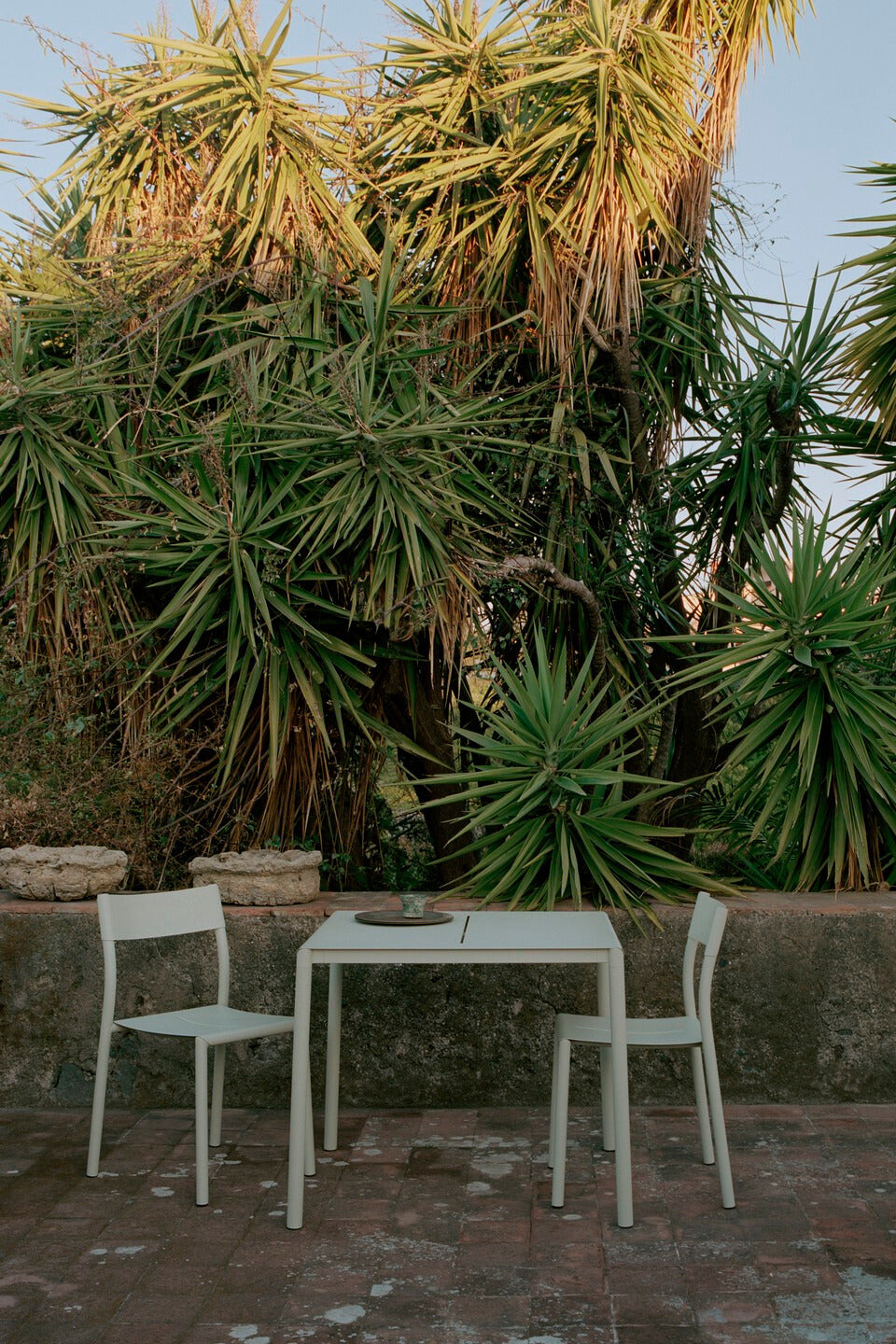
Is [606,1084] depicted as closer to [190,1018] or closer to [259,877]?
[190,1018]

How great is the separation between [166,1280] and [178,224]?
4.19 meters

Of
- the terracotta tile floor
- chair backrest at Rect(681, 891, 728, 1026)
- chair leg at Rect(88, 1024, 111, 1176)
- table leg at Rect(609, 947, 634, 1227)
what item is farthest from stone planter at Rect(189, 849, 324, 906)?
table leg at Rect(609, 947, 634, 1227)

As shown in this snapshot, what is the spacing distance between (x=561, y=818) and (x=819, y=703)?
3.03 ft

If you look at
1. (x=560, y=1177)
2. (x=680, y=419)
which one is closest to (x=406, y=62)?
(x=680, y=419)

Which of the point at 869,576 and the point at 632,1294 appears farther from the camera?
the point at 869,576

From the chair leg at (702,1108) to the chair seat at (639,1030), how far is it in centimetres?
10

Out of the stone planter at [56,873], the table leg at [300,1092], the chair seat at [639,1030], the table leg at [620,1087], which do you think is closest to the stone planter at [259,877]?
the stone planter at [56,873]

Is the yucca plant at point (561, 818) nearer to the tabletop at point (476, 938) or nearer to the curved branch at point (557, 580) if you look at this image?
the curved branch at point (557, 580)

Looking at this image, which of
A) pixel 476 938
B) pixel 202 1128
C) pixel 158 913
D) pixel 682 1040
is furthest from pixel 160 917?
pixel 682 1040

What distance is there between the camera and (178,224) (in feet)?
18.1

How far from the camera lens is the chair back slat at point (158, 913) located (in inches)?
142

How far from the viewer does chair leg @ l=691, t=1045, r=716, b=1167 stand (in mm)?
3557

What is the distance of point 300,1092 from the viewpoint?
327cm

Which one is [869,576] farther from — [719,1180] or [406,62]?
[406,62]
